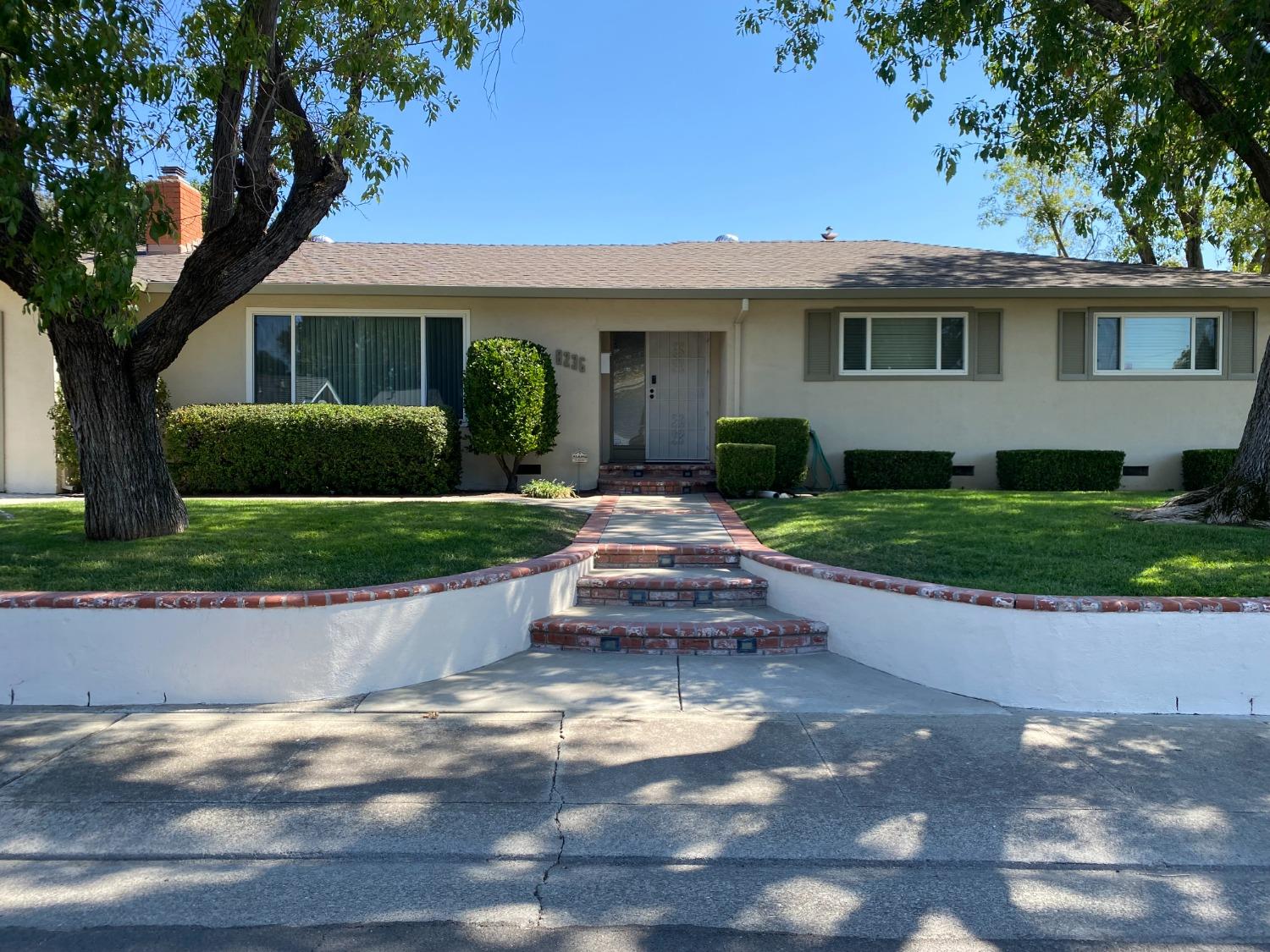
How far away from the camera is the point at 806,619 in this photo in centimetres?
704

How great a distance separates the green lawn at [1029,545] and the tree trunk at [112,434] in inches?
220

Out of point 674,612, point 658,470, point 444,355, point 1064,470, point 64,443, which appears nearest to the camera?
point 674,612

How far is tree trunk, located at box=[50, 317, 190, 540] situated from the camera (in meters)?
7.19

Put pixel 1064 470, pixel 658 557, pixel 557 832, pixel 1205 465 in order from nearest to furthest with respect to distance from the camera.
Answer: pixel 557 832, pixel 658 557, pixel 1205 465, pixel 1064 470

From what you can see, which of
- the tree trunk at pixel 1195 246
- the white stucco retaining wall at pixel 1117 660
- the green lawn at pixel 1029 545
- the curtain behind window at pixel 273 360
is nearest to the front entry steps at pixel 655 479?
the green lawn at pixel 1029 545

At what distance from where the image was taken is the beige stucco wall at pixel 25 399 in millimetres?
12742

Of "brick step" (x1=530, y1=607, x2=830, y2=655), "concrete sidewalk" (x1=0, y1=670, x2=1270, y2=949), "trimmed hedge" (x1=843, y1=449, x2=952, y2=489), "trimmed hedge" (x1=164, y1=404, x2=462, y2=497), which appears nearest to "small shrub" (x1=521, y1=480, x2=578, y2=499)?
"trimmed hedge" (x1=164, y1=404, x2=462, y2=497)

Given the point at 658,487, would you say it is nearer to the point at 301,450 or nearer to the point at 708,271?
the point at 708,271

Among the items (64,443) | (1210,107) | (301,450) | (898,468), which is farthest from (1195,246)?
(64,443)

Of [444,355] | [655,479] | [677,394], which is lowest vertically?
[655,479]

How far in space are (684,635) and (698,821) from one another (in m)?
2.62

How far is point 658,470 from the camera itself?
46.8 feet

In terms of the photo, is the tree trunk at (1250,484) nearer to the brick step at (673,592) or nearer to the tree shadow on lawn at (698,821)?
the tree shadow on lawn at (698,821)

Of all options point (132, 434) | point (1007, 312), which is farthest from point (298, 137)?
point (1007, 312)
